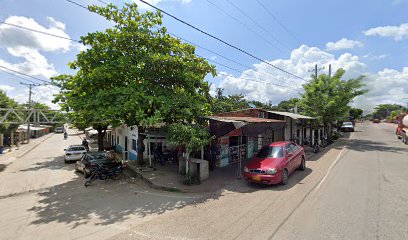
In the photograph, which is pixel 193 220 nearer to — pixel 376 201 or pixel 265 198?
pixel 265 198

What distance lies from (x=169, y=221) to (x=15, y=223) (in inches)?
178

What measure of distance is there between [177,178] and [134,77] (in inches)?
209

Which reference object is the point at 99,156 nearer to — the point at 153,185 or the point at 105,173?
the point at 105,173

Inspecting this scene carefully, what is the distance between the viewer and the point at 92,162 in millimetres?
12461

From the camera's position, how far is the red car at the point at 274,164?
9.09 meters

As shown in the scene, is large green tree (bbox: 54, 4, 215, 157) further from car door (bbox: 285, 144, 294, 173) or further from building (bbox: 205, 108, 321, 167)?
car door (bbox: 285, 144, 294, 173)

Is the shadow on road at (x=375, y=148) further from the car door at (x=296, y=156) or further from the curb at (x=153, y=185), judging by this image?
the curb at (x=153, y=185)

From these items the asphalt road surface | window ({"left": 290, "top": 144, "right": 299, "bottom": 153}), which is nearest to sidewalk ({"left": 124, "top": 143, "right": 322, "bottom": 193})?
the asphalt road surface

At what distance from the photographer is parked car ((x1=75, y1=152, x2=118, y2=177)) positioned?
40.2ft

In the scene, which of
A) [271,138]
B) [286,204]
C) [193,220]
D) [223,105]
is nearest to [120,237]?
[193,220]

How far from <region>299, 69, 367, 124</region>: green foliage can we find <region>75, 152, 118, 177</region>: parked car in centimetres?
2075

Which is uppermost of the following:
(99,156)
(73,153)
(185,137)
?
(185,137)

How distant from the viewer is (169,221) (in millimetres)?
6379

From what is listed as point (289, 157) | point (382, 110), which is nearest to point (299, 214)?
point (289, 157)
